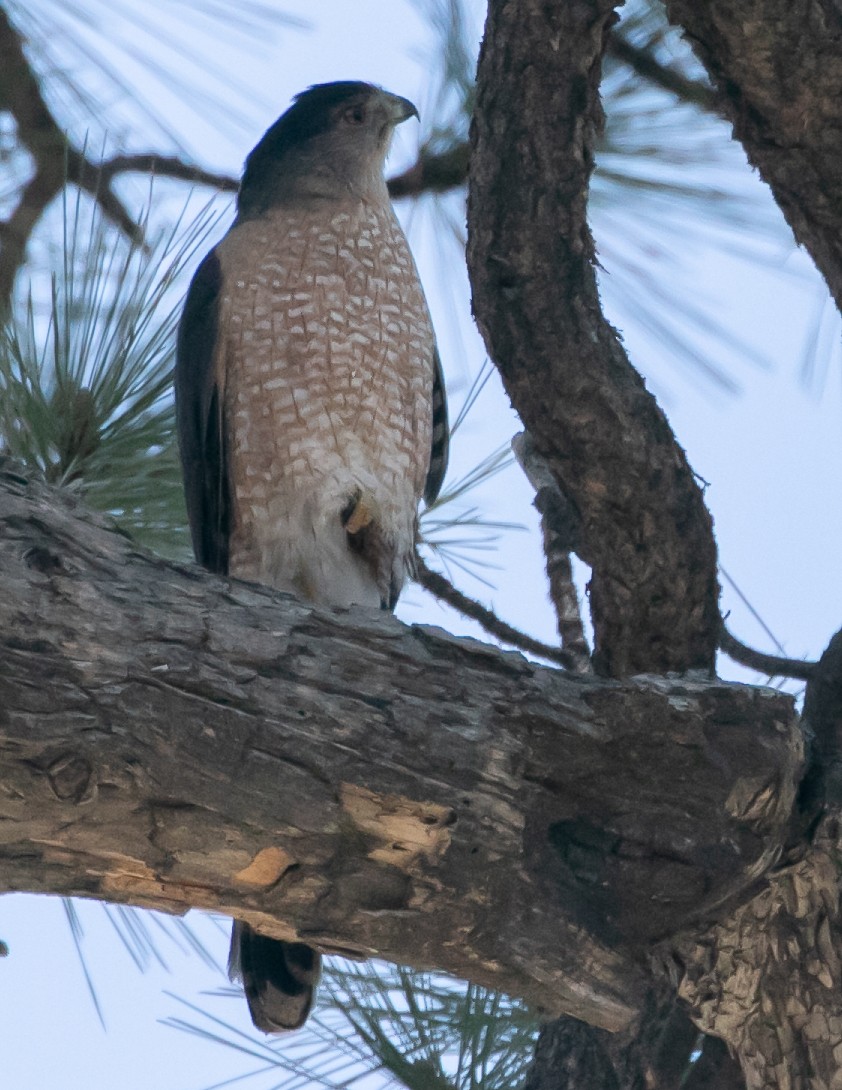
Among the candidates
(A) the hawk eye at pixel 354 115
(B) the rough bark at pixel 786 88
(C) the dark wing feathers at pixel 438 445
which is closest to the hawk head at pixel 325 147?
(A) the hawk eye at pixel 354 115

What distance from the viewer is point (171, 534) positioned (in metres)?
3.49

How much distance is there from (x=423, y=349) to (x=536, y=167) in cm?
91

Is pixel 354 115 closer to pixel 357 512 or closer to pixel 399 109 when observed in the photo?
pixel 399 109

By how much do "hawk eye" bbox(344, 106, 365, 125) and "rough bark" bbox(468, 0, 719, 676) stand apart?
1283 mm

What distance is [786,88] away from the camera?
98.7 inches

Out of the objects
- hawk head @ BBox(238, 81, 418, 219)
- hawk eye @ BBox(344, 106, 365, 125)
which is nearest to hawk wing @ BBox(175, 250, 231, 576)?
hawk head @ BBox(238, 81, 418, 219)

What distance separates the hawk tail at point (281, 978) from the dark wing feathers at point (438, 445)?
1.52 m

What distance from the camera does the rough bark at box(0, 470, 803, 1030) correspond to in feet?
6.16

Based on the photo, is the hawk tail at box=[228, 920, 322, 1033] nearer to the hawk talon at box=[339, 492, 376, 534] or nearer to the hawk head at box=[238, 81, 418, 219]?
the hawk talon at box=[339, 492, 376, 534]

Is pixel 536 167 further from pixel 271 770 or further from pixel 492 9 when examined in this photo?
pixel 271 770

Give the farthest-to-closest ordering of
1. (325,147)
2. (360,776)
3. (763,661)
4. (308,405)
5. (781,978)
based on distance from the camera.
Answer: (325,147), (308,405), (763,661), (781,978), (360,776)

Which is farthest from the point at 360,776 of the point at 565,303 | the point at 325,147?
the point at 325,147

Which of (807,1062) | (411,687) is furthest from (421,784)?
(807,1062)

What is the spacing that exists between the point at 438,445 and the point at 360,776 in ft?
6.43
